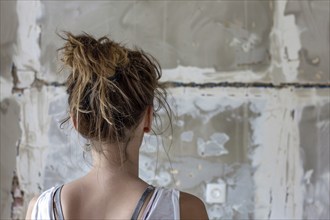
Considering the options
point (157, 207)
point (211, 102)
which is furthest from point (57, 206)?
point (211, 102)

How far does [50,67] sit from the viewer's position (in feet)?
8.05

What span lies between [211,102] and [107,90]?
53.6 inches

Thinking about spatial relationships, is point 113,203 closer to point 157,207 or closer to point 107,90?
point 157,207

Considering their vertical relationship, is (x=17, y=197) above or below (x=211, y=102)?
below

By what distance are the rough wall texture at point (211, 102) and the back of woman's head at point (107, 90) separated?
128 centimetres

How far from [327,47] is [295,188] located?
2.42ft

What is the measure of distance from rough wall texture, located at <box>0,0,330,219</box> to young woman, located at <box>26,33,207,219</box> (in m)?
1.26

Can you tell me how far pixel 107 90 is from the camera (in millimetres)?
1082

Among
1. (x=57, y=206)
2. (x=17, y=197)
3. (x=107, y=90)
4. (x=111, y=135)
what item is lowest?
(x=17, y=197)

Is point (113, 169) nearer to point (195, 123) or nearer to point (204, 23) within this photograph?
point (195, 123)

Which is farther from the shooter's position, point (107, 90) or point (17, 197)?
point (17, 197)

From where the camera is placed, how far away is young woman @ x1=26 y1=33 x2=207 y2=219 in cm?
108

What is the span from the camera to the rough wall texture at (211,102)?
2354 millimetres

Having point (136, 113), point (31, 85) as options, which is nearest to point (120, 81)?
point (136, 113)
